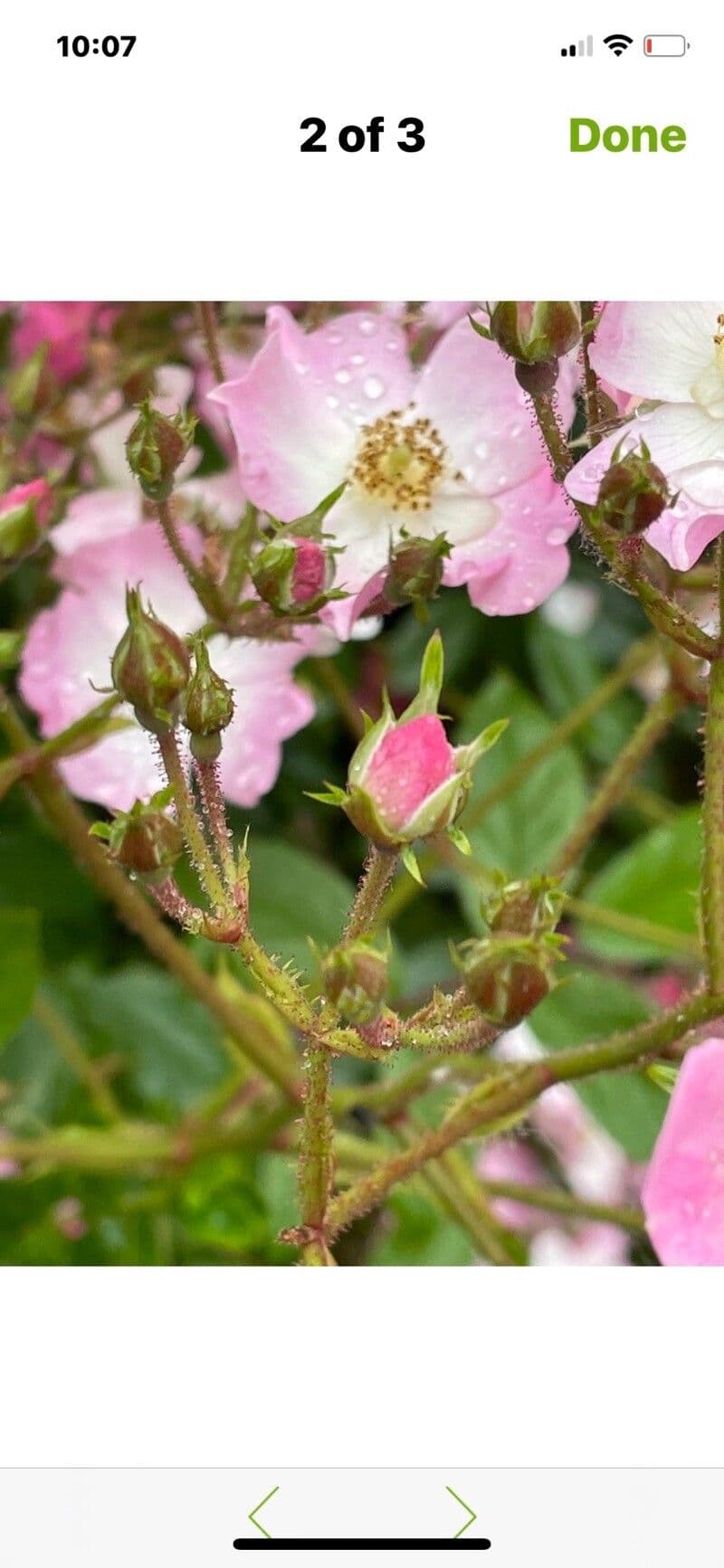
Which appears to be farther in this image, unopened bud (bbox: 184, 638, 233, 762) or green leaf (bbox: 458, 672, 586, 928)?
green leaf (bbox: 458, 672, 586, 928)

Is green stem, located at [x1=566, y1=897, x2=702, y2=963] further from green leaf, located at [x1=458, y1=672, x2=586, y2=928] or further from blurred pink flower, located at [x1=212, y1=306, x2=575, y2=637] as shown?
blurred pink flower, located at [x1=212, y1=306, x2=575, y2=637]

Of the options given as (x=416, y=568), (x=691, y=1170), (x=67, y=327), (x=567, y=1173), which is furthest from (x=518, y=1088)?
(x=567, y=1173)
